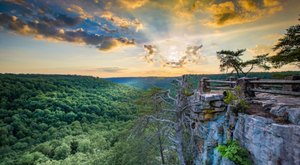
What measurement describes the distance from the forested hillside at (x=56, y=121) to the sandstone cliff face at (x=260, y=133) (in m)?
14.3

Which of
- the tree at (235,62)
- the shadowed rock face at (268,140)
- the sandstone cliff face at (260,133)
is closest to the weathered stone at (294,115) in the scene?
the sandstone cliff face at (260,133)

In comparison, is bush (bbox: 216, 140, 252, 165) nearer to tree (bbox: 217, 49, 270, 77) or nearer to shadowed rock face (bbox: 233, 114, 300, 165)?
shadowed rock face (bbox: 233, 114, 300, 165)

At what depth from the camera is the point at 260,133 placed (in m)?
4.45

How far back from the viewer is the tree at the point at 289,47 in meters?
10.9

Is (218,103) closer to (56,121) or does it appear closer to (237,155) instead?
(237,155)

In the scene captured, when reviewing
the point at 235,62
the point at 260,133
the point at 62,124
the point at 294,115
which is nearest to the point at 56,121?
the point at 62,124

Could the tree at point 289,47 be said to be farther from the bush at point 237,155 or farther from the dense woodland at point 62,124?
the dense woodland at point 62,124

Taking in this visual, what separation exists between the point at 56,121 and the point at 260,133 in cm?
4792

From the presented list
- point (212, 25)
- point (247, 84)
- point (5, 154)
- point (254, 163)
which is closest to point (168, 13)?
point (212, 25)

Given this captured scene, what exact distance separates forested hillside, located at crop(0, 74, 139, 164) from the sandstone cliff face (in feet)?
46.8

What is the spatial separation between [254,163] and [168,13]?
8.60 meters

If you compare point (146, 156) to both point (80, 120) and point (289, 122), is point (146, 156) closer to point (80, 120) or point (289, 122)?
point (289, 122)

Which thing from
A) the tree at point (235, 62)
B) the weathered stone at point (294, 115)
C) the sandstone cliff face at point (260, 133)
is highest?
the tree at point (235, 62)

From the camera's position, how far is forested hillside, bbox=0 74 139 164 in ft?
91.7
